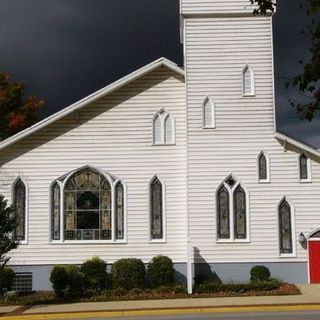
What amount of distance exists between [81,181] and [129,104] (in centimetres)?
354

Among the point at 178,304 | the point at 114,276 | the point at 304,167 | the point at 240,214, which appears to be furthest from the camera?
the point at 304,167

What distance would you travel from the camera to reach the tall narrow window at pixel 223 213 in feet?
78.3

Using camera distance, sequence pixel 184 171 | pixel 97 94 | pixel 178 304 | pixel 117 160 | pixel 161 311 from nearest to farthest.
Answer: pixel 161 311 < pixel 178 304 < pixel 184 171 < pixel 97 94 < pixel 117 160

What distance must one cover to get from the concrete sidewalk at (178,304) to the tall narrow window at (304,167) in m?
5.05

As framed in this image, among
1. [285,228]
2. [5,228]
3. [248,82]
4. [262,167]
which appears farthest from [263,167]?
[5,228]

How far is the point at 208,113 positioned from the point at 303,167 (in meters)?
4.12

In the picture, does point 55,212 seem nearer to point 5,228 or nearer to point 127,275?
point 127,275

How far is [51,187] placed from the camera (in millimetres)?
24828

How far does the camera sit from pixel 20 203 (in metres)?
24.8

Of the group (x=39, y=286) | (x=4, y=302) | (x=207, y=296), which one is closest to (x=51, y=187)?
(x=39, y=286)

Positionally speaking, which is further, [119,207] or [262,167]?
[119,207]

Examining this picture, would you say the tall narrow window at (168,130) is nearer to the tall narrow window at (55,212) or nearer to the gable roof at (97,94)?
the gable roof at (97,94)

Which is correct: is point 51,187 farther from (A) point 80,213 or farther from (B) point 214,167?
(B) point 214,167

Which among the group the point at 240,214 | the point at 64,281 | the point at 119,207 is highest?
the point at 119,207
